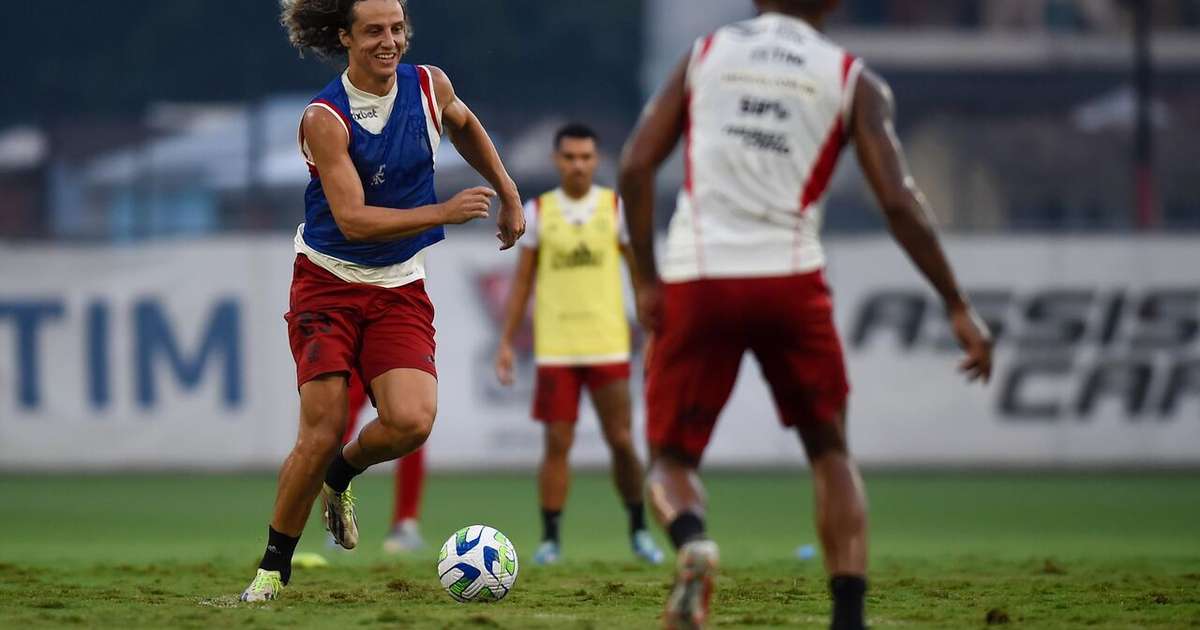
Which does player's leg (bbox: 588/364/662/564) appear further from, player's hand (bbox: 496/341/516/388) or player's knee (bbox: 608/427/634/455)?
player's hand (bbox: 496/341/516/388)

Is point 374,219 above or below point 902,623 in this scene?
above

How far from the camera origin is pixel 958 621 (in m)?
7.62

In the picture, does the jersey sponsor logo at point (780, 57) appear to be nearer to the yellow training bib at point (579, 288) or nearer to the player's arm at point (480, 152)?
the player's arm at point (480, 152)

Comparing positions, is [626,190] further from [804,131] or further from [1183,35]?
[1183,35]

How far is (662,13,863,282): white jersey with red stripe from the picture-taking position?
636 cm

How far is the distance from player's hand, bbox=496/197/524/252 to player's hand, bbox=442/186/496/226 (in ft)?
1.88

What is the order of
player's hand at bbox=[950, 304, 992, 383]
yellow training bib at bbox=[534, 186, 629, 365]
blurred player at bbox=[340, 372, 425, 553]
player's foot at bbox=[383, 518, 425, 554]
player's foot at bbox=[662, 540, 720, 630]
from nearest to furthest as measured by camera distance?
player's foot at bbox=[662, 540, 720, 630]
player's hand at bbox=[950, 304, 992, 383]
yellow training bib at bbox=[534, 186, 629, 365]
player's foot at bbox=[383, 518, 425, 554]
blurred player at bbox=[340, 372, 425, 553]

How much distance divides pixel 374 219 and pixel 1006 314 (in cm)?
1231

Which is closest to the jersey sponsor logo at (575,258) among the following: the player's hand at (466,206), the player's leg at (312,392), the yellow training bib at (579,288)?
the yellow training bib at (579,288)

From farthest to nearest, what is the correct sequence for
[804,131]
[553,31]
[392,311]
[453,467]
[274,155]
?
1. [553,31]
2. [274,155]
3. [453,467]
4. [392,311]
5. [804,131]

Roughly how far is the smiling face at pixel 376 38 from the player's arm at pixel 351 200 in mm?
293

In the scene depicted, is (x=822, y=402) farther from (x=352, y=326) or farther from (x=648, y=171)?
(x=352, y=326)

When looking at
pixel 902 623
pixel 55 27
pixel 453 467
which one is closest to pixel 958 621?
pixel 902 623

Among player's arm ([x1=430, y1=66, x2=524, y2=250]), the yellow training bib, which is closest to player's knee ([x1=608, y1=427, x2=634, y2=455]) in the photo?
the yellow training bib
